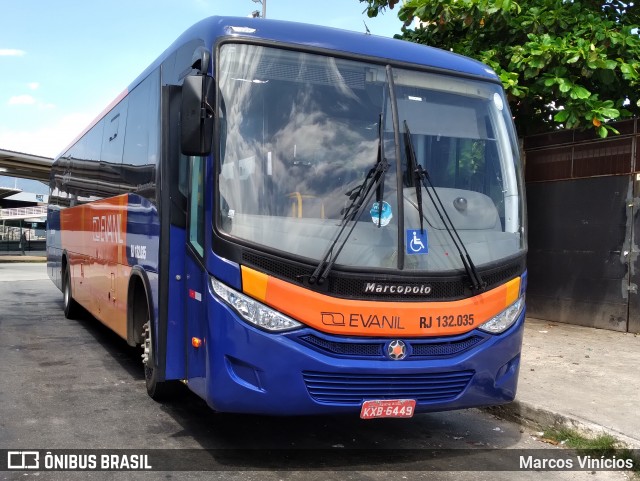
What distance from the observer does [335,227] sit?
15.2 feet

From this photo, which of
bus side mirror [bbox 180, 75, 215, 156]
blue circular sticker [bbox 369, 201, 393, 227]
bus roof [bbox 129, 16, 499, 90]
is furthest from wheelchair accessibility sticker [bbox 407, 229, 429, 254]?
bus side mirror [bbox 180, 75, 215, 156]

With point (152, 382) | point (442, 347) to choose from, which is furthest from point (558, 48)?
point (152, 382)

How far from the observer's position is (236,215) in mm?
4648

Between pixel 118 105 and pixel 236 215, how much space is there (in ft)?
15.1

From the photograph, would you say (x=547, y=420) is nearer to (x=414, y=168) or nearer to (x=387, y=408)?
(x=387, y=408)

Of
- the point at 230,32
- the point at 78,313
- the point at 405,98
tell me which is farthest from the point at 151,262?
the point at 78,313

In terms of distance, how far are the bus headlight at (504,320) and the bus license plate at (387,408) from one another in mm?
779

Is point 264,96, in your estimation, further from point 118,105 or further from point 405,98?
point 118,105

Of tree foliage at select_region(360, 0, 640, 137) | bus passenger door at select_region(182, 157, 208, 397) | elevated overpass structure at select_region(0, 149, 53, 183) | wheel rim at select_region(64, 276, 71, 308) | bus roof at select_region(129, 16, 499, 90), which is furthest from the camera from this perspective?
elevated overpass structure at select_region(0, 149, 53, 183)

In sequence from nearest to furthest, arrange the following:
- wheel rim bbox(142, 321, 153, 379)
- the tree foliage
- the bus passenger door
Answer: the bus passenger door → wheel rim bbox(142, 321, 153, 379) → the tree foliage

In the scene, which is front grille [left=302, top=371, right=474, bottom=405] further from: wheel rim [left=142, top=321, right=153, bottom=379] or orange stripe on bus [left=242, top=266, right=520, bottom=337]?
wheel rim [left=142, top=321, right=153, bottom=379]

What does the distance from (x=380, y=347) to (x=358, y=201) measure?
1009mm

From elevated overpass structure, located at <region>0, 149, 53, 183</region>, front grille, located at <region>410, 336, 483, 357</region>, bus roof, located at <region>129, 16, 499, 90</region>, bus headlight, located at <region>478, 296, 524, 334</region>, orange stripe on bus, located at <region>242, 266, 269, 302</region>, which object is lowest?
front grille, located at <region>410, 336, 483, 357</region>

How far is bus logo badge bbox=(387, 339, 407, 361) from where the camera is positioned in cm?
461
